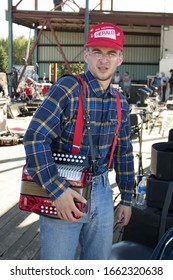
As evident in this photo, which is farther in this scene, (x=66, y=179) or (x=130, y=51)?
(x=130, y=51)

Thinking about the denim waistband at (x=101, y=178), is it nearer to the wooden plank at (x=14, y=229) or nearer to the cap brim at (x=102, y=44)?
the cap brim at (x=102, y=44)

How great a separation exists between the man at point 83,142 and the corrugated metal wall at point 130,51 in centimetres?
2870

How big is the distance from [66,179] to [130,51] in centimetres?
2981

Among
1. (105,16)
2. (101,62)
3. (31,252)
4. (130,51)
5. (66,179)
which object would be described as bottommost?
(31,252)

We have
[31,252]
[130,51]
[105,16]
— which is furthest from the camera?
[130,51]

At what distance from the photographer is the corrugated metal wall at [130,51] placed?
30.5 m

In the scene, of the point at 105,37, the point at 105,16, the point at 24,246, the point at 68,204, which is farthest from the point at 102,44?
the point at 105,16

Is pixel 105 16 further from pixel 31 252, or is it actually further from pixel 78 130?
pixel 78 130

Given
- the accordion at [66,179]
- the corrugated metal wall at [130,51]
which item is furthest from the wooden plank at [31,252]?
the corrugated metal wall at [130,51]

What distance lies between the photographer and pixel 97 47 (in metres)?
2.08

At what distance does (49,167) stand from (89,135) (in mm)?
261

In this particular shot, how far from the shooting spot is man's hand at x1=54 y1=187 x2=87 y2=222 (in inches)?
73.5

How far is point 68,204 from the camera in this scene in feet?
6.14
